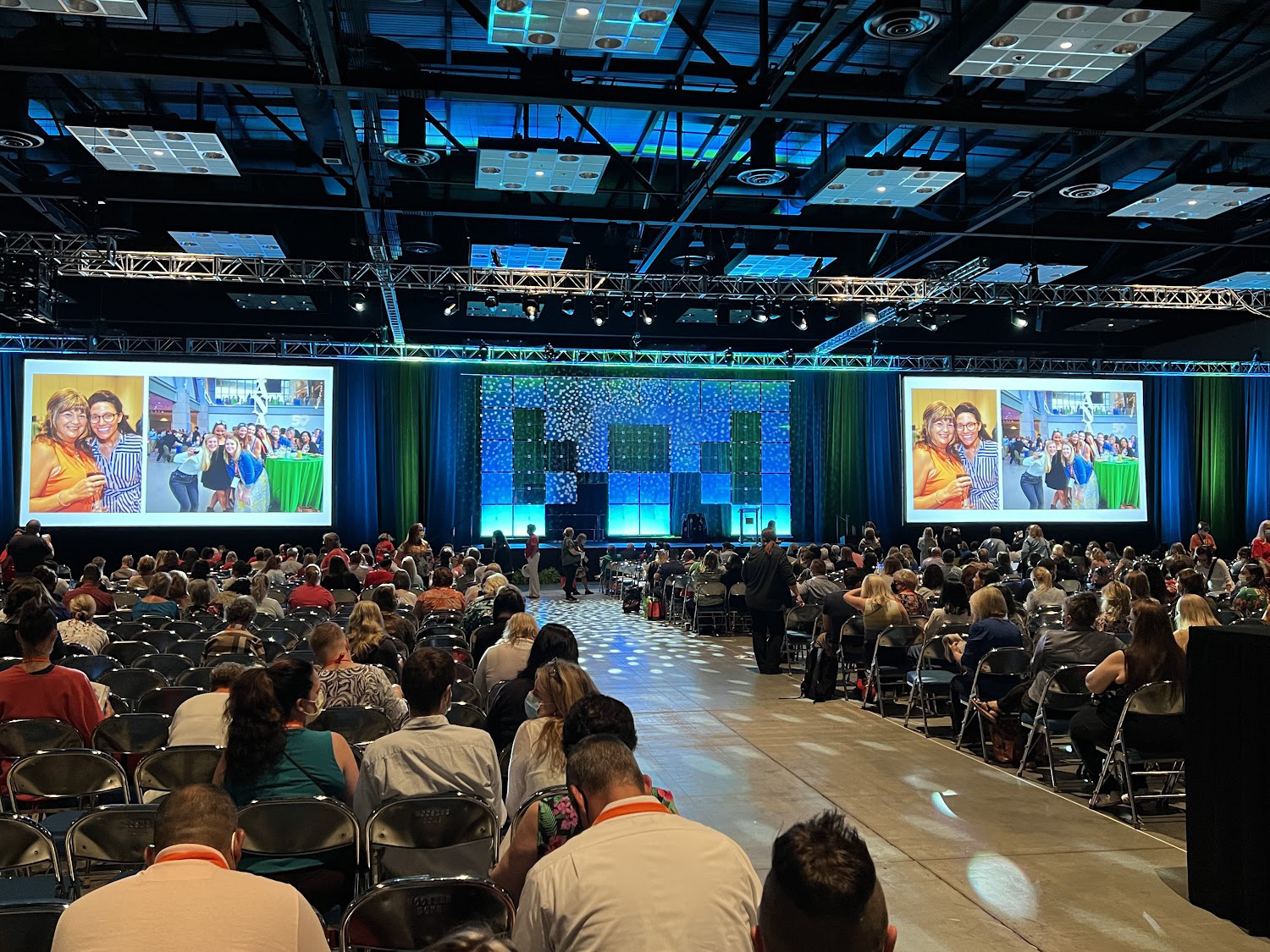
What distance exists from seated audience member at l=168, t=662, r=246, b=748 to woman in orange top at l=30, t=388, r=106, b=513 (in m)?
16.9

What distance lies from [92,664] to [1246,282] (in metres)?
17.2

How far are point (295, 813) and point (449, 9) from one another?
903 cm

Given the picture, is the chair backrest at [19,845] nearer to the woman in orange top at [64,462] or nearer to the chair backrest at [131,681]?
the chair backrest at [131,681]

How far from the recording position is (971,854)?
17.5 ft

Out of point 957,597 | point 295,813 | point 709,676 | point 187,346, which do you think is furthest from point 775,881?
point 187,346

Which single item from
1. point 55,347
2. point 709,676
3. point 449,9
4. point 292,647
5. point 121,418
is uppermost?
point 449,9

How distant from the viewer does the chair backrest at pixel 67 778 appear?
451 cm

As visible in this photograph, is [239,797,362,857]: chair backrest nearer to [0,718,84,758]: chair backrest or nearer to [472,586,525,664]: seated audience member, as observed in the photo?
[0,718,84,758]: chair backrest

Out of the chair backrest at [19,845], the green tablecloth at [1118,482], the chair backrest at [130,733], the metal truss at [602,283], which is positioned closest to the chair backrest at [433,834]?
the chair backrest at [19,845]

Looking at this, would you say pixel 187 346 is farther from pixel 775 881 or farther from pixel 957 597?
pixel 775 881

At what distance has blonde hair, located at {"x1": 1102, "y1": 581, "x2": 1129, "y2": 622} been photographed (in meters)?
7.78

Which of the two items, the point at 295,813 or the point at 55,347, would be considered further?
the point at 55,347

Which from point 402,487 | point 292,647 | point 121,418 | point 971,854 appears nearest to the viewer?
point 971,854

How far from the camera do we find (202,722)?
4.80m
